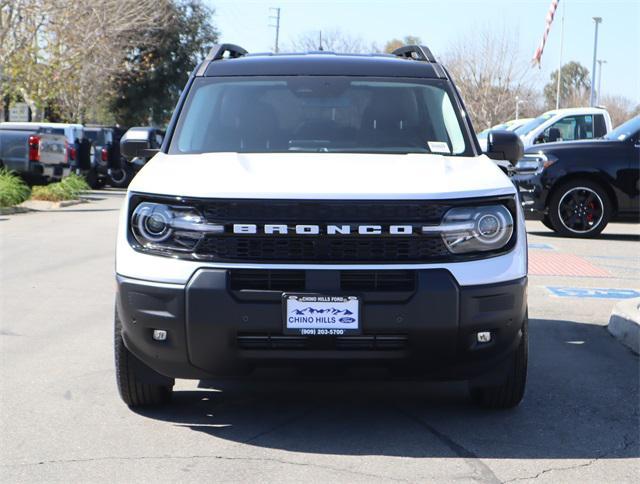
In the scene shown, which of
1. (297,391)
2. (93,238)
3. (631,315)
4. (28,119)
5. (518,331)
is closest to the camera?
(518,331)

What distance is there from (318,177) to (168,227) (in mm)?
749

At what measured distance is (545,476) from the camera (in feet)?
15.9

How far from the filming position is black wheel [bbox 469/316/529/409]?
18.5ft

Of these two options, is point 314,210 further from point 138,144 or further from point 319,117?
point 138,144

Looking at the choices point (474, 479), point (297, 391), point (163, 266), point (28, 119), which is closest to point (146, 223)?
point (163, 266)

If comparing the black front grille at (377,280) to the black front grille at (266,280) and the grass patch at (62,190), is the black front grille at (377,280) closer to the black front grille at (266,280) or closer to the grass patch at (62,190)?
the black front grille at (266,280)

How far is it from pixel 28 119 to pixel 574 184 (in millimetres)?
30082

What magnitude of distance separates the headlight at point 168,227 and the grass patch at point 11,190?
53.6 ft

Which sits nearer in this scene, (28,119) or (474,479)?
(474,479)

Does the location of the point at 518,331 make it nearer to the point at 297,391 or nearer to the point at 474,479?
the point at 474,479

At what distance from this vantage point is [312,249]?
5.14 meters

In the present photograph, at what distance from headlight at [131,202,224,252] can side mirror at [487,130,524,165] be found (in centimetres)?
212

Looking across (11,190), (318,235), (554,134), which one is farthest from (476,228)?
(554,134)

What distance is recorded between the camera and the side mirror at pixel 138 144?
22.3 ft
